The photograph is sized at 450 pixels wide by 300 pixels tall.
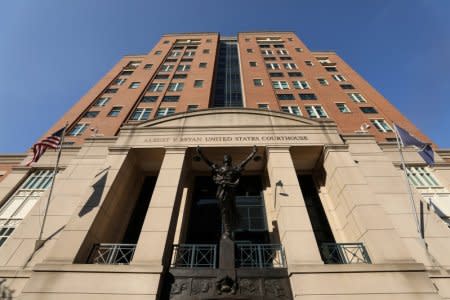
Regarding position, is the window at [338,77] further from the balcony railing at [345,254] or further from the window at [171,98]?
the balcony railing at [345,254]

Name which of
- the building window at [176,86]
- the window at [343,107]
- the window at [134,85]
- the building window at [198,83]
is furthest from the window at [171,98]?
the window at [343,107]

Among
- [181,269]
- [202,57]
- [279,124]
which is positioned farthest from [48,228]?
[202,57]

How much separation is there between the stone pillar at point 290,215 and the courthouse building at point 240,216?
Result: 0.18ft

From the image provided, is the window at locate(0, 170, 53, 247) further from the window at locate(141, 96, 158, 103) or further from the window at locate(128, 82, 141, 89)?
the window at locate(128, 82, 141, 89)

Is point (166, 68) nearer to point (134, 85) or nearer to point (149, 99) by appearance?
point (134, 85)

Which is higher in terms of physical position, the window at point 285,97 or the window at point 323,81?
the window at point 323,81

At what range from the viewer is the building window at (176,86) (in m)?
29.3

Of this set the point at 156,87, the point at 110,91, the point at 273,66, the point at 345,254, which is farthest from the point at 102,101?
the point at 345,254

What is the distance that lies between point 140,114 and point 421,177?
1022 inches

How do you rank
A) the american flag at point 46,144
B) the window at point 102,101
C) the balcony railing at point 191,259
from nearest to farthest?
the balcony railing at point 191,259 < the american flag at point 46,144 < the window at point 102,101

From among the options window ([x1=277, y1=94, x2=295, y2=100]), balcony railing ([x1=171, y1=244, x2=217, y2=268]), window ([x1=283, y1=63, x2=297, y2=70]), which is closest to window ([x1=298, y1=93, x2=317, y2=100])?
window ([x1=277, y1=94, x2=295, y2=100])

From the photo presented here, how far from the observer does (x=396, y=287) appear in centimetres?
720

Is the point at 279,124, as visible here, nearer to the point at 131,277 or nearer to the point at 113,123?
the point at 131,277

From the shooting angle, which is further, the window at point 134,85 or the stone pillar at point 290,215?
the window at point 134,85
